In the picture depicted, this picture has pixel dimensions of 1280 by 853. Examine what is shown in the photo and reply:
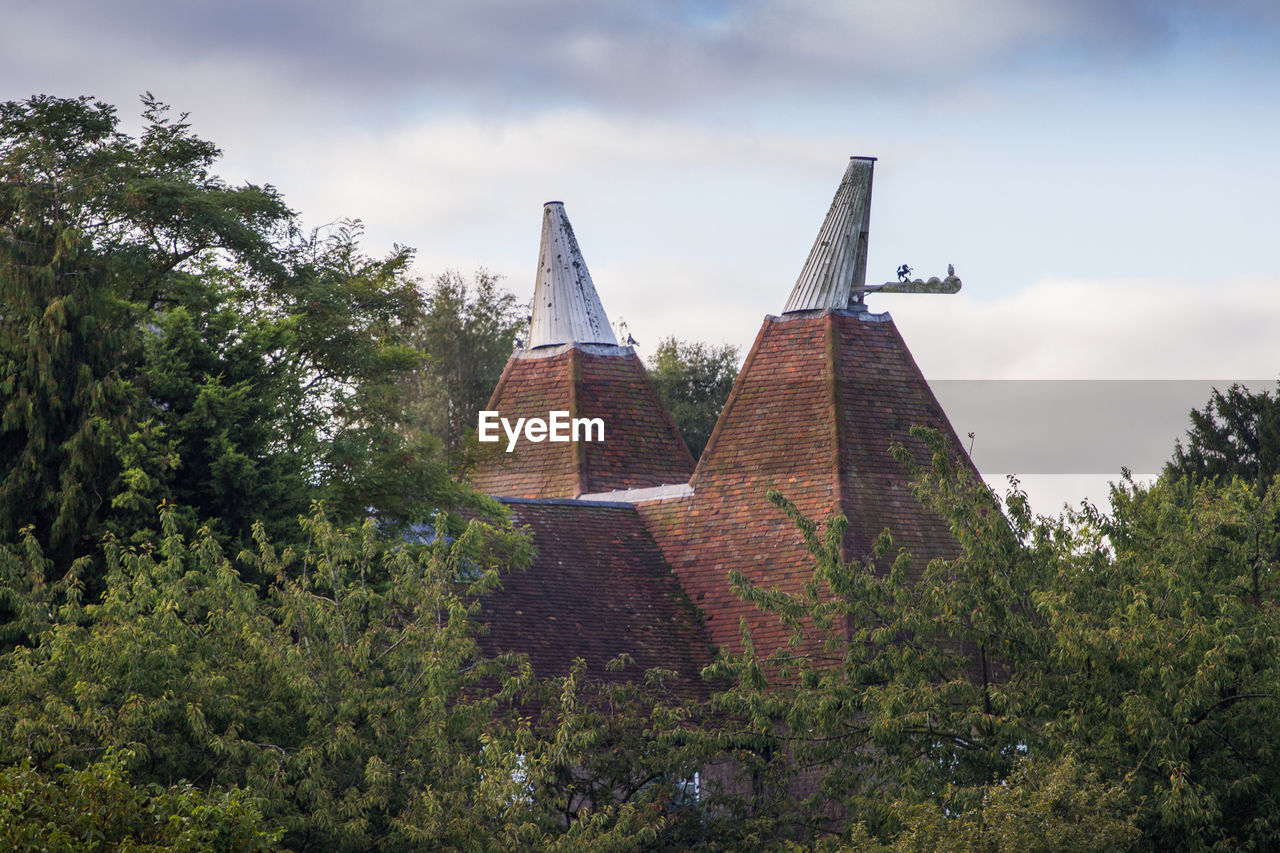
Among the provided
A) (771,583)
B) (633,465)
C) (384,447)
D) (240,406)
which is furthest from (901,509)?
(240,406)

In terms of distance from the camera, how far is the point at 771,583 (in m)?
25.0

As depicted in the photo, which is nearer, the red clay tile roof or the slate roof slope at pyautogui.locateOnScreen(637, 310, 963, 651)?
the slate roof slope at pyautogui.locateOnScreen(637, 310, 963, 651)

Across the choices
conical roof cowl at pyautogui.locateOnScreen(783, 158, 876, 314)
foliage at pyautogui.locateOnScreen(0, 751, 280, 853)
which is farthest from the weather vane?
foliage at pyautogui.locateOnScreen(0, 751, 280, 853)

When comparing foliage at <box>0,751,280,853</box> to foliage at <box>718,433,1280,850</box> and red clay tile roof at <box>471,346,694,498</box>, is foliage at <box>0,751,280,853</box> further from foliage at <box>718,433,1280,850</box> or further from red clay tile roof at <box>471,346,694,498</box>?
red clay tile roof at <box>471,346,694,498</box>

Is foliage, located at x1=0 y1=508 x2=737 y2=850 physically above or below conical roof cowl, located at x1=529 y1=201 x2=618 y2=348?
below

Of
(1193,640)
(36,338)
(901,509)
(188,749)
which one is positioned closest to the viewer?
(188,749)

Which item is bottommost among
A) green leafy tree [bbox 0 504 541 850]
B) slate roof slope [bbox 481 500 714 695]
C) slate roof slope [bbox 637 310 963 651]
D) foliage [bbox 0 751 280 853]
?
foliage [bbox 0 751 280 853]

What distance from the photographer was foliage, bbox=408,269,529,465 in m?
44.5

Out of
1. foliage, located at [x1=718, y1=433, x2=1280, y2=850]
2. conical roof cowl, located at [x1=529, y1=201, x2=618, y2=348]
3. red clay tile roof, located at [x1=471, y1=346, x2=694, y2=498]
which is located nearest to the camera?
foliage, located at [x1=718, y1=433, x2=1280, y2=850]

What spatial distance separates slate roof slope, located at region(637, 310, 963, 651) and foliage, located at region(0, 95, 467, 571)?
453cm

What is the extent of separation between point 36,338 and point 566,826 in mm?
7395

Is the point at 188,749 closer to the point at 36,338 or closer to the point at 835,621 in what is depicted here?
the point at 36,338

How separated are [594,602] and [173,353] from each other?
6901 mm

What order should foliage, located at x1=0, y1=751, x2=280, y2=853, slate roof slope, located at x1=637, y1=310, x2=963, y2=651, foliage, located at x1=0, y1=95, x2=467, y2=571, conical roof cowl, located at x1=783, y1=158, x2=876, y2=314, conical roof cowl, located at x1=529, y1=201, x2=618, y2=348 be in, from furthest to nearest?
conical roof cowl, located at x1=529, y1=201, x2=618, y2=348 < conical roof cowl, located at x1=783, y1=158, x2=876, y2=314 < slate roof slope, located at x1=637, y1=310, x2=963, y2=651 < foliage, located at x1=0, y1=95, x2=467, y2=571 < foliage, located at x1=0, y1=751, x2=280, y2=853
